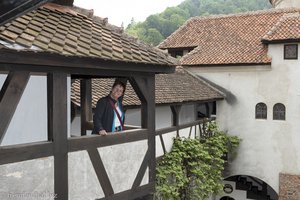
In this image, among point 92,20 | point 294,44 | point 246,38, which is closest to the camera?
point 92,20

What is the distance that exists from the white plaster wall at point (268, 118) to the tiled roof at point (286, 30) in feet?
1.72

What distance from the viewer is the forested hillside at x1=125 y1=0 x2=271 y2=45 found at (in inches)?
2768

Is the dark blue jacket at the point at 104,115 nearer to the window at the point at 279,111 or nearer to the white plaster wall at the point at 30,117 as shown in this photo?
the white plaster wall at the point at 30,117

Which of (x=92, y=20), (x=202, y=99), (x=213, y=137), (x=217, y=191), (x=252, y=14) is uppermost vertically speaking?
(x=252, y=14)

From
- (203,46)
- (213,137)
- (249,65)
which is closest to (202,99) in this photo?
(213,137)

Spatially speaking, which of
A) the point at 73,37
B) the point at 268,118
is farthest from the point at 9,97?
the point at 268,118

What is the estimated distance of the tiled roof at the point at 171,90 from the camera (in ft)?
31.4

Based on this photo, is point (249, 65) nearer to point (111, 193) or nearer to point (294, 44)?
point (294, 44)

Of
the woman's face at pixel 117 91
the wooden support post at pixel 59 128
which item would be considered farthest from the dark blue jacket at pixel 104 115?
the wooden support post at pixel 59 128

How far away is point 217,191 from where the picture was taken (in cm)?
1456

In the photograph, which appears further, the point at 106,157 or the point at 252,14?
the point at 252,14

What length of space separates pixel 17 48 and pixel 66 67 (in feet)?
2.78

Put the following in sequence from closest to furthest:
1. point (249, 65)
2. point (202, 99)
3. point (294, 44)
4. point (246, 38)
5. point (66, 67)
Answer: point (66, 67)
point (202, 99)
point (294, 44)
point (249, 65)
point (246, 38)

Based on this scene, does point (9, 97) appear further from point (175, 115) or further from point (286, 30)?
point (286, 30)
